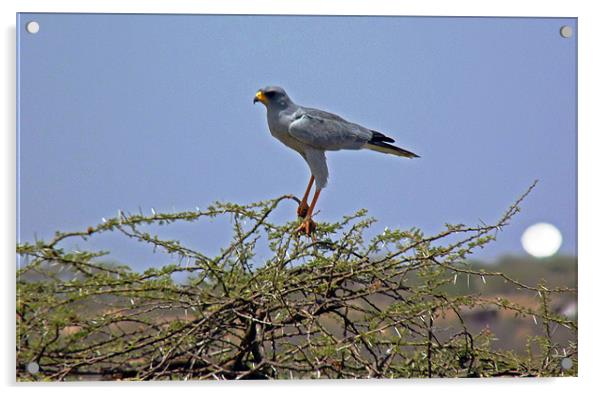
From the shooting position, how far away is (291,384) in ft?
10.5

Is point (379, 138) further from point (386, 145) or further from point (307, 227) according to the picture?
point (307, 227)

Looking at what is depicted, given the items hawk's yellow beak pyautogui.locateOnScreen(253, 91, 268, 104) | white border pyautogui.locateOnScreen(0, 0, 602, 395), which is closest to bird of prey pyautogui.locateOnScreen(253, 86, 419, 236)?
hawk's yellow beak pyautogui.locateOnScreen(253, 91, 268, 104)

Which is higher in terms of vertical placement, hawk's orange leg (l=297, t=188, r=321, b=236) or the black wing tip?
the black wing tip

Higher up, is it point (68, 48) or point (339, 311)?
point (68, 48)

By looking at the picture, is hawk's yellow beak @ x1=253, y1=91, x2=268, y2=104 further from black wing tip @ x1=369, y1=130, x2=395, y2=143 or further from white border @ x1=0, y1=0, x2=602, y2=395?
black wing tip @ x1=369, y1=130, x2=395, y2=143

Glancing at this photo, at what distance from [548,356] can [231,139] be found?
1273mm

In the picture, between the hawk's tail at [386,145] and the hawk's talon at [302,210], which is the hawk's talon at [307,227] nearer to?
the hawk's talon at [302,210]

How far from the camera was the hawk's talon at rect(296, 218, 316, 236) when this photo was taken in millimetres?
3307

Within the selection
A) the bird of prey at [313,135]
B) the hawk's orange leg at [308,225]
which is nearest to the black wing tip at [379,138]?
the bird of prey at [313,135]
